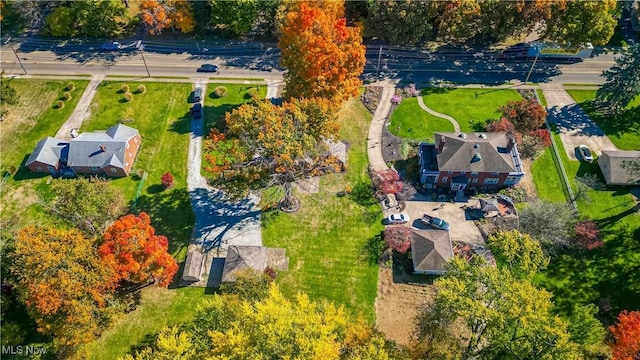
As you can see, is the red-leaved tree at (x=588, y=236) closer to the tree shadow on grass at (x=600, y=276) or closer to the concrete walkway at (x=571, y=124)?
the tree shadow on grass at (x=600, y=276)

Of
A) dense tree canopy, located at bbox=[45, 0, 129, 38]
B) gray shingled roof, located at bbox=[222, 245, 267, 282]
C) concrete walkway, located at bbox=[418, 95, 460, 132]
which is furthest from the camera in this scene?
dense tree canopy, located at bbox=[45, 0, 129, 38]

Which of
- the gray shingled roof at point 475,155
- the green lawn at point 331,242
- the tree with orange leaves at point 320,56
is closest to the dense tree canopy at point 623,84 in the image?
the gray shingled roof at point 475,155

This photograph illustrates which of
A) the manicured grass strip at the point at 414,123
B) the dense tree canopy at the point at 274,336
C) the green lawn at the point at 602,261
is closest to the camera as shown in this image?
the dense tree canopy at the point at 274,336

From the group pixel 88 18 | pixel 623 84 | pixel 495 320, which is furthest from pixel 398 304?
pixel 88 18

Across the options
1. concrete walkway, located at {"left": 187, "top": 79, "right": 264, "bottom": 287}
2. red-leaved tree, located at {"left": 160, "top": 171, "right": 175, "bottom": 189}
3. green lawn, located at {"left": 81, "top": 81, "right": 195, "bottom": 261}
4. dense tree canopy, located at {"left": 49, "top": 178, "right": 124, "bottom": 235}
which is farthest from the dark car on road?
dense tree canopy, located at {"left": 49, "top": 178, "right": 124, "bottom": 235}

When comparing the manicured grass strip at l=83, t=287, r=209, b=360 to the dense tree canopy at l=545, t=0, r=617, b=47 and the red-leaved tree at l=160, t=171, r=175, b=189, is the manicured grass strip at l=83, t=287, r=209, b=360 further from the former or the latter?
the dense tree canopy at l=545, t=0, r=617, b=47

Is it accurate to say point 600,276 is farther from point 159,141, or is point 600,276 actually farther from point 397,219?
point 159,141
